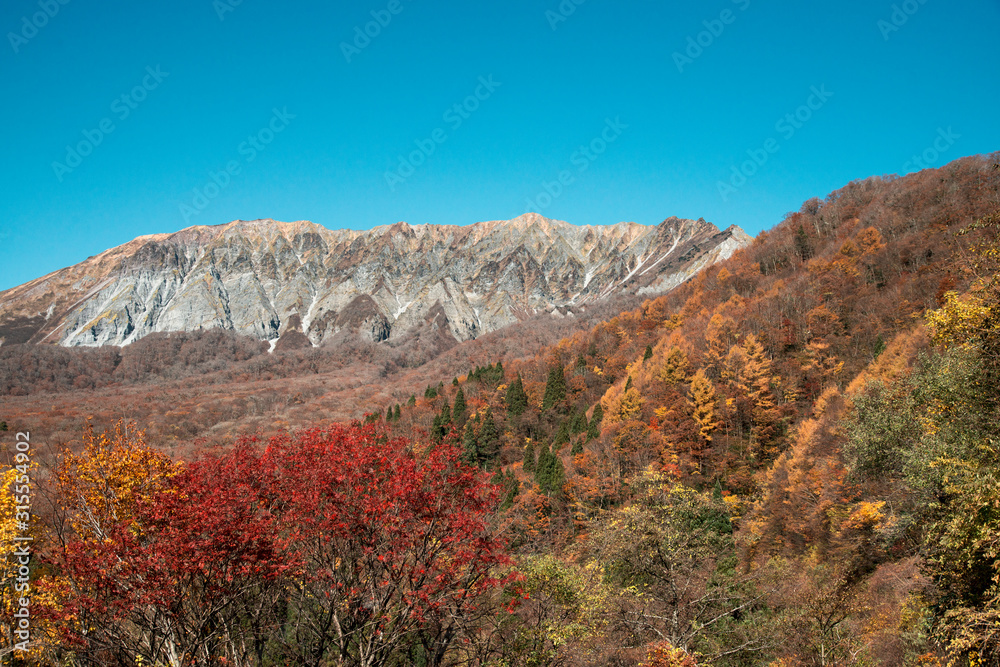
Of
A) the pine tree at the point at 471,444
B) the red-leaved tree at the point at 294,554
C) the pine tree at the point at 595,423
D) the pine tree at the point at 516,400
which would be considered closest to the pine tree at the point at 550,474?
the pine tree at the point at 595,423

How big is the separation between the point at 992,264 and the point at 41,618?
23.4 m

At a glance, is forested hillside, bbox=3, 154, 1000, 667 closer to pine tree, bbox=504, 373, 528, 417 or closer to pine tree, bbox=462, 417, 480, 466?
pine tree, bbox=462, 417, 480, 466

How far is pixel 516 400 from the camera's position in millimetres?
80562

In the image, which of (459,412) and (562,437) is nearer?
(562,437)

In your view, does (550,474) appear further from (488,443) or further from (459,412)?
(459,412)

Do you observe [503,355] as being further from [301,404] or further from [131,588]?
[131,588]

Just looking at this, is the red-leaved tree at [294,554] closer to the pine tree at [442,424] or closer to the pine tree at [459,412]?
the pine tree at [442,424]

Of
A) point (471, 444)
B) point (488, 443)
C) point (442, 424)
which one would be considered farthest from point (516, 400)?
point (471, 444)

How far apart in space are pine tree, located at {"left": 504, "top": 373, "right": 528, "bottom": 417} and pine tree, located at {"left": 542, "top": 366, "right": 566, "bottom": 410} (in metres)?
3.27

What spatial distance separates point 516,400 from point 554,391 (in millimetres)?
6219

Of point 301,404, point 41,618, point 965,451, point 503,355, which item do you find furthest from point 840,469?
point 301,404

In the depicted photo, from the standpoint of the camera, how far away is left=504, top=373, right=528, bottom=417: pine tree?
79750 mm

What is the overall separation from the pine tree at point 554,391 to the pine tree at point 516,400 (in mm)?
3266

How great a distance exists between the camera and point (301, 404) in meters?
172
